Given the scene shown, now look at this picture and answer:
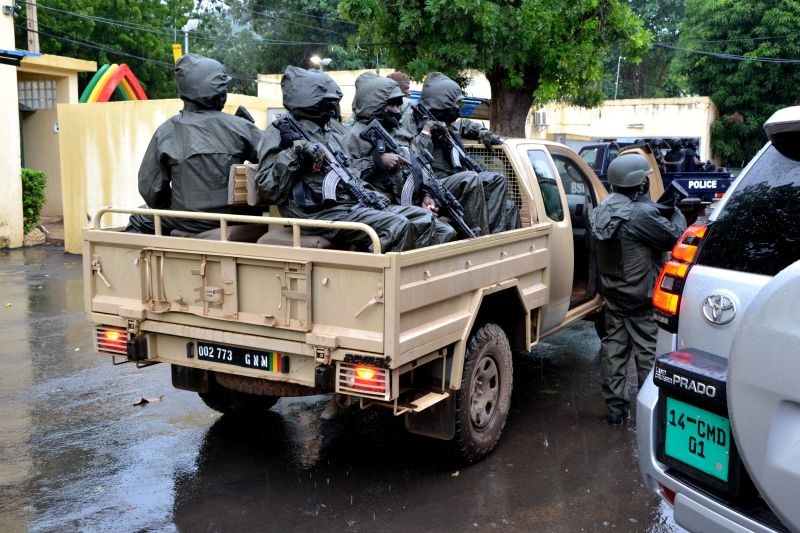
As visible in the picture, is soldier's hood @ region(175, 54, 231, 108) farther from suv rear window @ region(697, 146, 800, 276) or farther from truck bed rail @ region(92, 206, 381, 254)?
suv rear window @ region(697, 146, 800, 276)

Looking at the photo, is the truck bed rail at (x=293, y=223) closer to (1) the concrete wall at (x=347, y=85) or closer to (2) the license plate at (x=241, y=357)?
(2) the license plate at (x=241, y=357)

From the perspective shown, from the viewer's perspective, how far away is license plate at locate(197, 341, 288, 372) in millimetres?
4035

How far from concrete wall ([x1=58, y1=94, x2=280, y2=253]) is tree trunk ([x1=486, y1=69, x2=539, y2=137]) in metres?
4.33

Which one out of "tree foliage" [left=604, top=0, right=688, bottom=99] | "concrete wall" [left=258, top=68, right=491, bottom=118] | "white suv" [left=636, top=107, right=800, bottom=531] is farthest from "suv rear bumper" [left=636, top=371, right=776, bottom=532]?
"tree foliage" [left=604, top=0, right=688, bottom=99]

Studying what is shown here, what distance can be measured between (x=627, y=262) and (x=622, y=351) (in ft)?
2.10

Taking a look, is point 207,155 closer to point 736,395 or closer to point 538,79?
point 736,395

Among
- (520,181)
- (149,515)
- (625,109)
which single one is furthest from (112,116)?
(625,109)

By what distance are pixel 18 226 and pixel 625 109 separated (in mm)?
23376

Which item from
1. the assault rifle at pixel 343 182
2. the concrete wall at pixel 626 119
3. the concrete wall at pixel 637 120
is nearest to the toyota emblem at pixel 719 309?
the assault rifle at pixel 343 182

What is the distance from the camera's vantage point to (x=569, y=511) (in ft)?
13.3

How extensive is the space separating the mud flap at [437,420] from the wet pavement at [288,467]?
1.03ft

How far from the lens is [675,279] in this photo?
2.94m

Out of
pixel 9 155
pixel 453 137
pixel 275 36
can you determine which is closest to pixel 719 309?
pixel 453 137

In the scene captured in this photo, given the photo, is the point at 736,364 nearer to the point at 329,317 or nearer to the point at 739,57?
the point at 329,317
